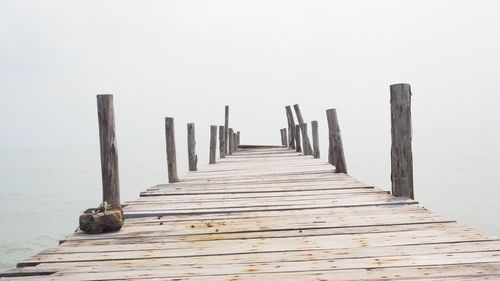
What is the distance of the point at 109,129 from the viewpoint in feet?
16.0

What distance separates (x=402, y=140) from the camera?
5.41 metres

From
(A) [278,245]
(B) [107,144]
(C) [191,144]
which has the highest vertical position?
(B) [107,144]

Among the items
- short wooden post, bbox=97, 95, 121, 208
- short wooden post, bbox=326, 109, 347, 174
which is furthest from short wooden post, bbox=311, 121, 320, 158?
short wooden post, bbox=97, 95, 121, 208

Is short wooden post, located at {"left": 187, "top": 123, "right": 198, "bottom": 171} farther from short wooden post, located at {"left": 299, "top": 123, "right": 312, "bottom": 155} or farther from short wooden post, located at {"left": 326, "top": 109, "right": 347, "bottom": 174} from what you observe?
short wooden post, located at {"left": 299, "top": 123, "right": 312, "bottom": 155}

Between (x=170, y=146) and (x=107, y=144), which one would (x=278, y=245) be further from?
(x=170, y=146)

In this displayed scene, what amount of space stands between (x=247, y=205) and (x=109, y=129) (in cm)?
171

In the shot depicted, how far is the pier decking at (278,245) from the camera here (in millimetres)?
2863

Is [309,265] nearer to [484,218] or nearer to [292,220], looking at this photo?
[292,220]

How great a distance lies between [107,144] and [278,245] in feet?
7.53

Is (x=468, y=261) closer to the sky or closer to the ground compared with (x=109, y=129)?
closer to the ground

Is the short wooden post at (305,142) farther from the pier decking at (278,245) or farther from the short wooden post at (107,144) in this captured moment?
the short wooden post at (107,144)

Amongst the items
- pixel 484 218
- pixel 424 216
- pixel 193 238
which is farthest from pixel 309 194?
pixel 484 218

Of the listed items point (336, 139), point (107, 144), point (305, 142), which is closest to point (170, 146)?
point (336, 139)

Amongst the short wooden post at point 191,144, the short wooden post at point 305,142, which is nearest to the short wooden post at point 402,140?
the short wooden post at point 191,144
